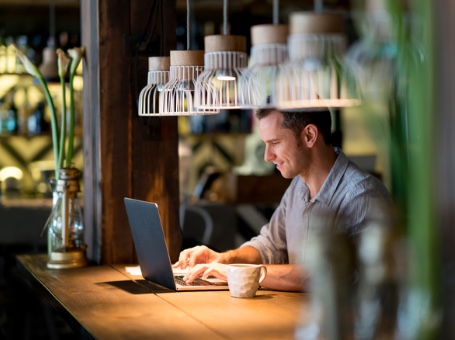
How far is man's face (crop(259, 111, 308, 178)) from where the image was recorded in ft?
12.2

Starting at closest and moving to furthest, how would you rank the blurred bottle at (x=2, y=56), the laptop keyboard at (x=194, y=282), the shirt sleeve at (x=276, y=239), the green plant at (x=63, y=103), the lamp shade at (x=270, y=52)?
1. the lamp shade at (x=270, y=52)
2. the laptop keyboard at (x=194, y=282)
3. the shirt sleeve at (x=276, y=239)
4. the green plant at (x=63, y=103)
5. the blurred bottle at (x=2, y=56)

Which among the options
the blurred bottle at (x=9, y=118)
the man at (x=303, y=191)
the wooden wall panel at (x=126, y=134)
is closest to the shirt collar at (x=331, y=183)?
the man at (x=303, y=191)

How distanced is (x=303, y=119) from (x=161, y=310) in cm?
108

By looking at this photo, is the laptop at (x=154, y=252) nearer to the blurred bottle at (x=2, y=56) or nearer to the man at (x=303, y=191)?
the man at (x=303, y=191)

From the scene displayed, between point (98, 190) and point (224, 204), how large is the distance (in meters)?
2.77

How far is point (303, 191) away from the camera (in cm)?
387

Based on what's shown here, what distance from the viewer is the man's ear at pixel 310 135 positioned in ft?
12.2

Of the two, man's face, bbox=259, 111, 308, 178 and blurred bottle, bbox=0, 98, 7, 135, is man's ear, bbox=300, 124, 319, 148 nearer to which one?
man's face, bbox=259, 111, 308, 178

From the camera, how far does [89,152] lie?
4477 mm

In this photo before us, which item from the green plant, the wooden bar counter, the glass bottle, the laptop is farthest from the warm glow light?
the laptop

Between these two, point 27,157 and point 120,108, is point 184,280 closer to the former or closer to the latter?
point 120,108

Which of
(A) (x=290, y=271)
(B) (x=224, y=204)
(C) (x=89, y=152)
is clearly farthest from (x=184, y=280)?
(B) (x=224, y=204)

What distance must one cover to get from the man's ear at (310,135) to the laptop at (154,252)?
0.67m

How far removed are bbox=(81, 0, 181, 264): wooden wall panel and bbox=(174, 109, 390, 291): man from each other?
60cm
